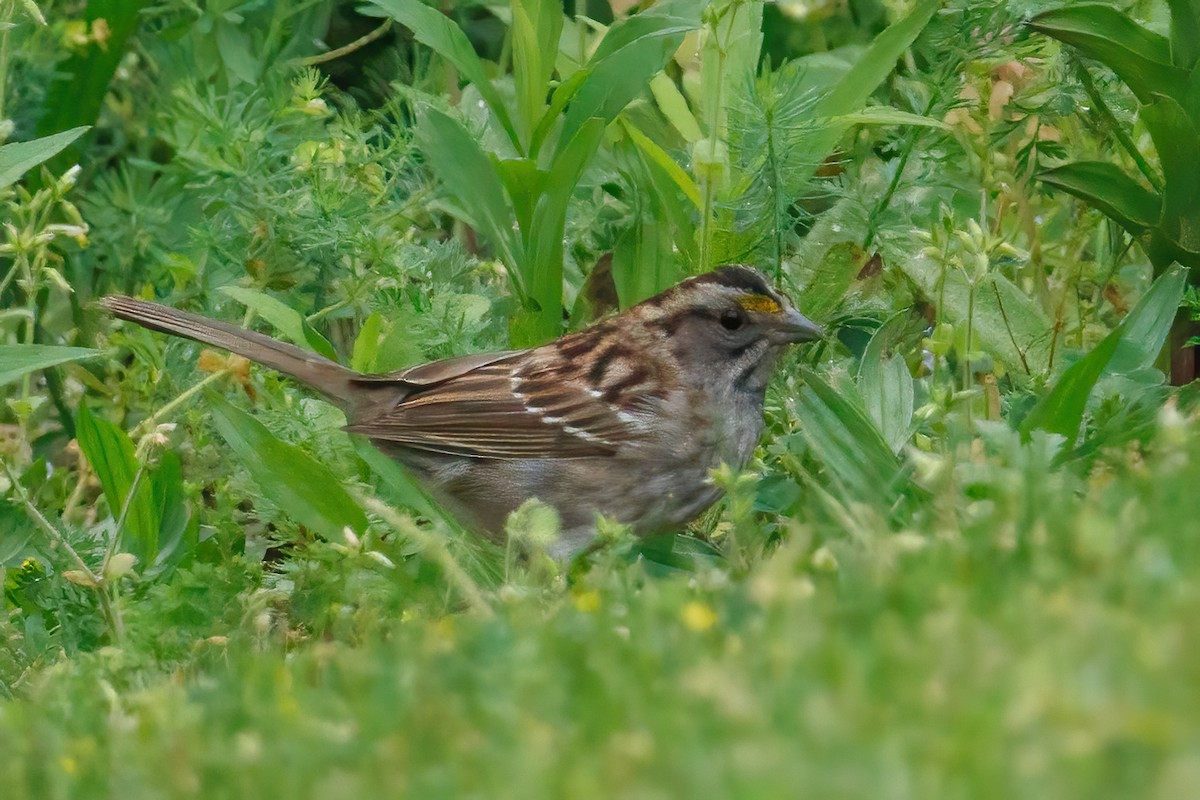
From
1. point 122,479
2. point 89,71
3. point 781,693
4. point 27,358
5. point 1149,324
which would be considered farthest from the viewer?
point 89,71

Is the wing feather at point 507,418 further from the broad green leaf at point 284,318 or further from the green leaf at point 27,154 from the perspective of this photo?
the green leaf at point 27,154

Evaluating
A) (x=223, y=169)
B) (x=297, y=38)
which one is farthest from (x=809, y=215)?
(x=297, y=38)

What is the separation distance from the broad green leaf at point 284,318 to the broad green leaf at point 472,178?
2.01 feet

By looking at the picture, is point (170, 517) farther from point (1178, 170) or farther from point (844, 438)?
point (1178, 170)

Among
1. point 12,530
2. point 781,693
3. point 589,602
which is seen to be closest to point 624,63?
point 12,530

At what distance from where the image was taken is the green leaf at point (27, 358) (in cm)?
414

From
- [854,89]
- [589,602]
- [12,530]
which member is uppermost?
[854,89]

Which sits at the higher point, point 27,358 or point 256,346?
point 27,358

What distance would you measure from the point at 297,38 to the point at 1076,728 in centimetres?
577

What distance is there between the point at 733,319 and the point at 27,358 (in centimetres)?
195

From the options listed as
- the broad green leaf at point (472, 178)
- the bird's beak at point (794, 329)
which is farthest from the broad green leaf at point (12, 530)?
the bird's beak at point (794, 329)

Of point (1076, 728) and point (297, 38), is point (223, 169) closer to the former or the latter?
point (297, 38)

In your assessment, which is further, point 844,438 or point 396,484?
point 396,484

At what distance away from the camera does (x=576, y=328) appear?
5.61m
